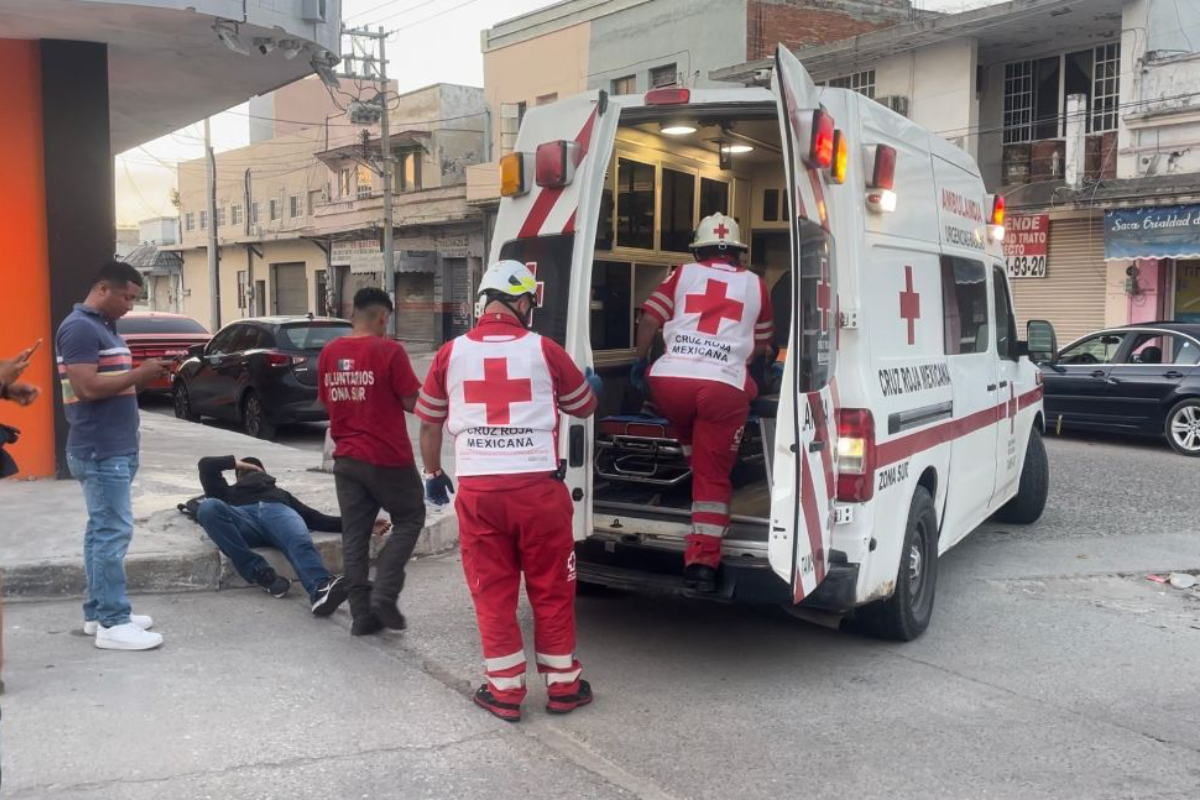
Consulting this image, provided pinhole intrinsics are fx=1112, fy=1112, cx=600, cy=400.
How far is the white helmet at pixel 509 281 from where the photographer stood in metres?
4.60

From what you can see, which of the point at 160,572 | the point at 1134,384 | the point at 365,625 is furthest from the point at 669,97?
the point at 1134,384

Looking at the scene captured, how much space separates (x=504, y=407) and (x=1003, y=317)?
4.23 meters

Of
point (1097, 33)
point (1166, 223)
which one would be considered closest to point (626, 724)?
point (1166, 223)

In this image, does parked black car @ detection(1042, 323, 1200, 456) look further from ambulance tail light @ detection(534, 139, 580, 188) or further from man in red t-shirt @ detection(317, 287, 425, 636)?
man in red t-shirt @ detection(317, 287, 425, 636)

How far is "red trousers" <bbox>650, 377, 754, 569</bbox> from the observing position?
496 centimetres

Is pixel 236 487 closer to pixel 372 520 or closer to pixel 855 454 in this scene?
pixel 372 520

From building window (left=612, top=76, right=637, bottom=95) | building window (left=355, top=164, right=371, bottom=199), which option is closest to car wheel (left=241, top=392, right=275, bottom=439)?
building window (left=612, top=76, right=637, bottom=95)

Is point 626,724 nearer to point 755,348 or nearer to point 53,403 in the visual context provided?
point 755,348

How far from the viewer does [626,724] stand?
444cm

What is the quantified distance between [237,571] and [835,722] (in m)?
3.62

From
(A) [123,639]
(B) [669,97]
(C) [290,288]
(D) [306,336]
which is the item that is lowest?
(A) [123,639]

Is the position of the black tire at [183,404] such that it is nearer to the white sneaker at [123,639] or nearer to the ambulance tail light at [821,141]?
the white sneaker at [123,639]

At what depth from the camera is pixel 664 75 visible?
28203mm

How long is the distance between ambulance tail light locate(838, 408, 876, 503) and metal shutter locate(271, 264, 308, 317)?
42761 mm
